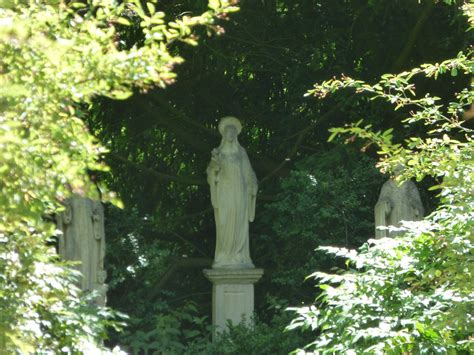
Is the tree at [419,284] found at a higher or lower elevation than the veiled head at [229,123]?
lower

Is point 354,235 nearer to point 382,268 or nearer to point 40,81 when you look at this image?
point 382,268

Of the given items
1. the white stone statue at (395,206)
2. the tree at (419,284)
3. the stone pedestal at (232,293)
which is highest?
the white stone statue at (395,206)

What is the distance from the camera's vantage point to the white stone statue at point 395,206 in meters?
11.2

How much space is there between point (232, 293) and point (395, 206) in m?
1.79

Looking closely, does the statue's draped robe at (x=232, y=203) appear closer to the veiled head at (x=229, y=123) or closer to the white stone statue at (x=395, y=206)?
the veiled head at (x=229, y=123)

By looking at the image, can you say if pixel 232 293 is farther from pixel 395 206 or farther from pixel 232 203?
pixel 395 206

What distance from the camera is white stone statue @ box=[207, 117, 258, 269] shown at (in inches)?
463

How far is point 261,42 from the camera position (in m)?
13.6

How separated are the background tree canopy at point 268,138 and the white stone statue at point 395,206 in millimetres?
998

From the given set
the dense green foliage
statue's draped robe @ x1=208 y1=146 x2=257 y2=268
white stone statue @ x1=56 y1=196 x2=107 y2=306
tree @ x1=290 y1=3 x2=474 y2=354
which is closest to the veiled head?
statue's draped robe @ x1=208 y1=146 x2=257 y2=268

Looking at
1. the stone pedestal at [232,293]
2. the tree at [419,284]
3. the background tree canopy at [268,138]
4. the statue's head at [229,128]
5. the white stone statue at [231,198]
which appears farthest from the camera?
the background tree canopy at [268,138]

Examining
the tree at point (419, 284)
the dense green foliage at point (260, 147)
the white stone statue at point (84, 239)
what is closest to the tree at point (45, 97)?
the tree at point (419, 284)

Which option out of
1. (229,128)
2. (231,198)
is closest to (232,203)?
(231,198)

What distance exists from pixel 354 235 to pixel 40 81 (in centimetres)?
886
